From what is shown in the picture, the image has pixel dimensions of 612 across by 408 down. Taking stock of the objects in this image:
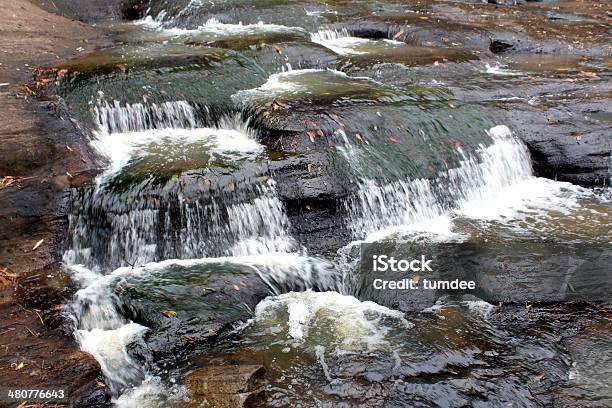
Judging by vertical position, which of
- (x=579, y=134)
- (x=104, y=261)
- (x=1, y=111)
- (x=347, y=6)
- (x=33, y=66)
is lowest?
(x=104, y=261)

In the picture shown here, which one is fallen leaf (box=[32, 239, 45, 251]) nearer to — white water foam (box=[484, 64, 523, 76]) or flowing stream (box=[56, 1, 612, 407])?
flowing stream (box=[56, 1, 612, 407])

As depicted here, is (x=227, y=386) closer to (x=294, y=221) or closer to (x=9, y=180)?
(x=294, y=221)

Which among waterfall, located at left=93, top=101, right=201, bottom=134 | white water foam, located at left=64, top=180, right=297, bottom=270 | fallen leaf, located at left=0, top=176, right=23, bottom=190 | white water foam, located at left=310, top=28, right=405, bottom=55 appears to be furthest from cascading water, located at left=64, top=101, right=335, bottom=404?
white water foam, located at left=310, top=28, right=405, bottom=55

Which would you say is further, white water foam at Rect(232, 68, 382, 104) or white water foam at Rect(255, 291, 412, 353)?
white water foam at Rect(232, 68, 382, 104)

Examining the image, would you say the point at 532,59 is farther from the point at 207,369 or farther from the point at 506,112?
the point at 207,369

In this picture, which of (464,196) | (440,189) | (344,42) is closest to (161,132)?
(440,189)

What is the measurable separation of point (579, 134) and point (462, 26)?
16.8 ft

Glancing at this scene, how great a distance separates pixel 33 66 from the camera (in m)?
8.96

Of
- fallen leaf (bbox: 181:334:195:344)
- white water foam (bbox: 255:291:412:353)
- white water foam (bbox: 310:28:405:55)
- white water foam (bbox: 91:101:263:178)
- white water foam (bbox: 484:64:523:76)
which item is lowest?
white water foam (bbox: 255:291:412:353)

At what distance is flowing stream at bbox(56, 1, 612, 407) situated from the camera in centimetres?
480

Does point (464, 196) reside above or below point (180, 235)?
below

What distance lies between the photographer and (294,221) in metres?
6.77

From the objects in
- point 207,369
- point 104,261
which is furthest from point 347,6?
point 207,369

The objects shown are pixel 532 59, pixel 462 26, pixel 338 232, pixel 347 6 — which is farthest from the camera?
pixel 347 6
